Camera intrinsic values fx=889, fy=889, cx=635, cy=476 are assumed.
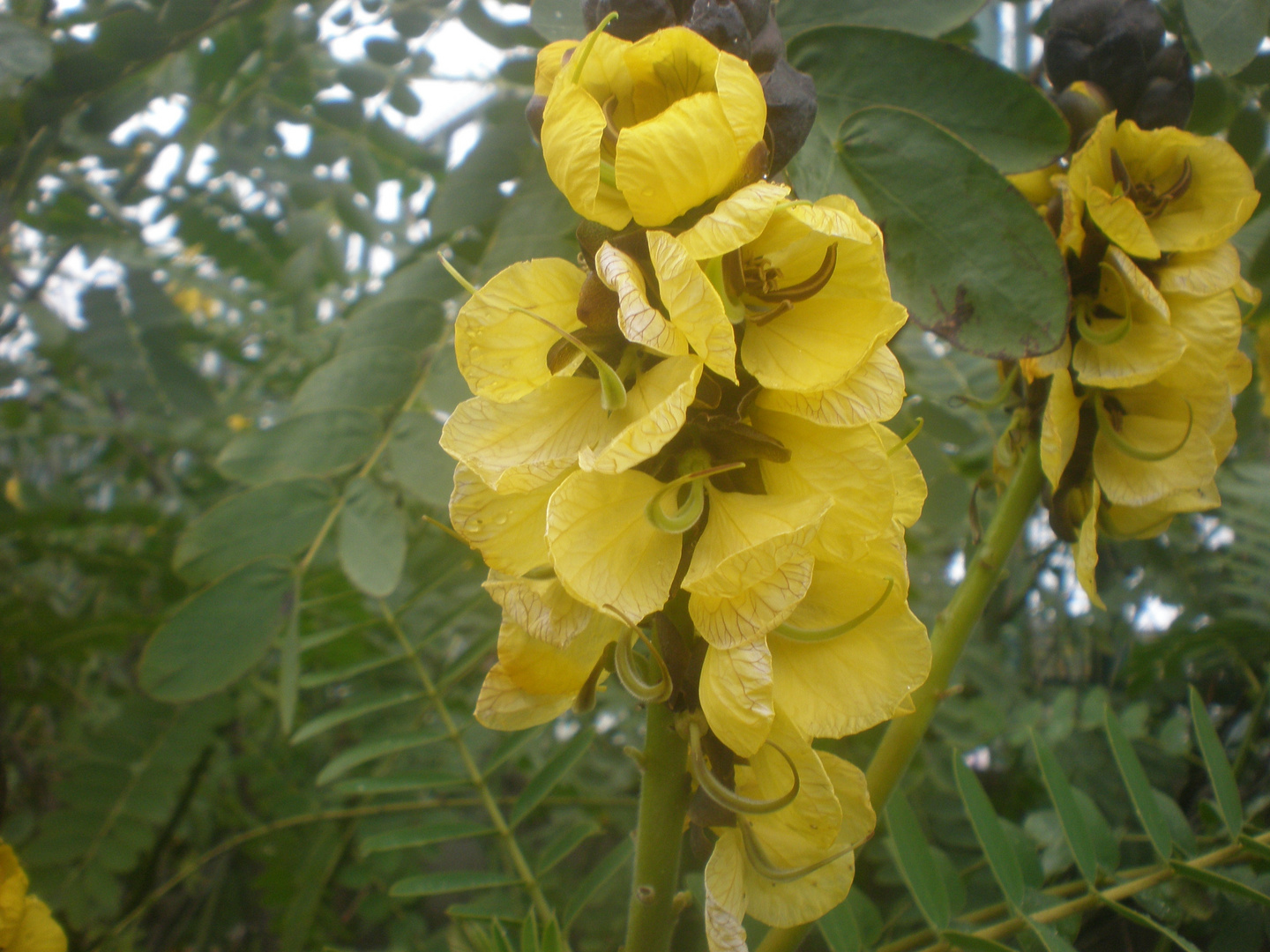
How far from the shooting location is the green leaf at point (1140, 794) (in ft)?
1.83

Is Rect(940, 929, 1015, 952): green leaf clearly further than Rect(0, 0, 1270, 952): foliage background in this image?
No

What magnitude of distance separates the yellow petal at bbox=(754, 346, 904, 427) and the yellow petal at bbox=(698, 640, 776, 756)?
92mm

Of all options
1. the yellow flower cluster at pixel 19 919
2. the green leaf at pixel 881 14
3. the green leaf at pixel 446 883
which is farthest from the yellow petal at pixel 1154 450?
the yellow flower cluster at pixel 19 919

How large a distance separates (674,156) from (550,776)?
1.54 feet

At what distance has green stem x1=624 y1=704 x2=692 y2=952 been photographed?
1.29ft

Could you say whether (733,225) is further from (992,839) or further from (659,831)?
(992,839)

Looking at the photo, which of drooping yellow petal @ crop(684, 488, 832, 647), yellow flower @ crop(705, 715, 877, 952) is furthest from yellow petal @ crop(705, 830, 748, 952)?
drooping yellow petal @ crop(684, 488, 832, 647)

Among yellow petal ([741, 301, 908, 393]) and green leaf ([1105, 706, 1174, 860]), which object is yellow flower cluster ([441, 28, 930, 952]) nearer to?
yellow petal ([741, 301, 908, 393])

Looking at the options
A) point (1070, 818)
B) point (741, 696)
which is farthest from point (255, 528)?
point (1070, 818)

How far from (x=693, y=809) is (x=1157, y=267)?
43 cm

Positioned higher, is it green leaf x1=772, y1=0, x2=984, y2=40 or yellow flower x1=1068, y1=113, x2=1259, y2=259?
green leaf x1=772, y1=0, x2=984, y2=40

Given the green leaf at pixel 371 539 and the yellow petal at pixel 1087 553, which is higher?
the yellow petal at pixel 1087 553

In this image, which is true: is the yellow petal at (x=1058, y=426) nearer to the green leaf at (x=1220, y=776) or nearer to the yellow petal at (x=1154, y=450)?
the yellow petal at (x=1154, y=450)

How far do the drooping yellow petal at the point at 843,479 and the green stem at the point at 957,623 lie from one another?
231 millimetres
